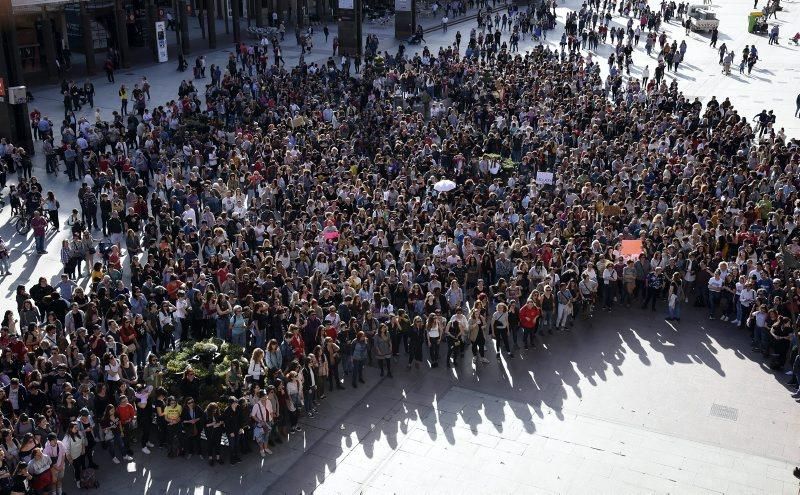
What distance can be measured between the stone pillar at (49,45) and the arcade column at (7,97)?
361 inches

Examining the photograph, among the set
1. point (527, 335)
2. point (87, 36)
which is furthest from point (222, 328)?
point (87, 36)

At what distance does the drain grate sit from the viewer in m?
17.2

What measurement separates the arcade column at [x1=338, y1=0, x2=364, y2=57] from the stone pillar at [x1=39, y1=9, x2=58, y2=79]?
48.9ft

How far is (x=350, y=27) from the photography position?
48.6 m

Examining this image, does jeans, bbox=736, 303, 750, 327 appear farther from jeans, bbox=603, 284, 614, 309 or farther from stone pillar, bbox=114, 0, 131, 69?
stone pillar, bbox=114, 0, 131, 69

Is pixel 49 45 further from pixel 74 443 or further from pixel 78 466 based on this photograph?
pixel 74 443

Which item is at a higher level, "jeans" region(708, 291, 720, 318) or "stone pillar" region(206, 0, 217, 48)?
"stone pillar" region(206, 0, 217, 48)

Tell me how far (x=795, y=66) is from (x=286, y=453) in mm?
44266

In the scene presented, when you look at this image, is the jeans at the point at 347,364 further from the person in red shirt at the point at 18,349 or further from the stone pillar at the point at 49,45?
the stone pillar at the point at 49,45

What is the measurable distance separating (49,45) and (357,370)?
31.4 meters

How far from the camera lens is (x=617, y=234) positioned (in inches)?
907

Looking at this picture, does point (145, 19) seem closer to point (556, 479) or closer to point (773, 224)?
point (773, 224)

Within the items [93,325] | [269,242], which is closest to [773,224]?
[269,242]

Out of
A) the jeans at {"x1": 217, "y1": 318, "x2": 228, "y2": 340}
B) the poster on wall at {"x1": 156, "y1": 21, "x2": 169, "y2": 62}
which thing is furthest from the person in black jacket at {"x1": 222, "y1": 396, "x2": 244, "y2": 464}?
the poster on wall at {"x1": 156, "y1": 21, "x2": 169, "y2": 62}
